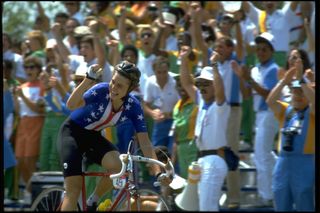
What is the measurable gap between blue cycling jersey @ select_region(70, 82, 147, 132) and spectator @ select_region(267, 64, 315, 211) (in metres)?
2.36

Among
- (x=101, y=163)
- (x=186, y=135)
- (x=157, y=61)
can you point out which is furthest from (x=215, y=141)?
(x=101, y=163)

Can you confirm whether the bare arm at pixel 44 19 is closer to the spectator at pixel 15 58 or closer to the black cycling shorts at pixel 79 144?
the spectator at pixel 15 58

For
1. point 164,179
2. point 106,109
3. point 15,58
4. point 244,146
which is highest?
point 15,58

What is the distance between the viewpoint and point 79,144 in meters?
9.84

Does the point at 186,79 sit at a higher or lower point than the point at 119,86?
higher

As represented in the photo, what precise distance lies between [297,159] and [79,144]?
282 cm

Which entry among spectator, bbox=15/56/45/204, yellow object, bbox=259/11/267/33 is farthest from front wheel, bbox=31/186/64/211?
yellow object, bbox=259/11/267/33

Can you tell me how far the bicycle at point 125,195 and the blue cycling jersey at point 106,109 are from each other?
1.01 ft

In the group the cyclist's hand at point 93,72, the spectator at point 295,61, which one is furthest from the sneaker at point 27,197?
the cyclist's hand at point 93,72

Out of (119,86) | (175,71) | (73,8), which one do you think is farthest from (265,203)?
(73,8)

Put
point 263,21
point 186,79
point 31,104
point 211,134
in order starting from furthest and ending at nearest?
point 263,21, point 31,104, point 186,79, point 211,134

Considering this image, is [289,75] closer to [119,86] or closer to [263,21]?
[263,21]

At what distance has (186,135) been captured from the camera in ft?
41.5

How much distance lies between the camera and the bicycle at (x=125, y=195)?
356 inches
